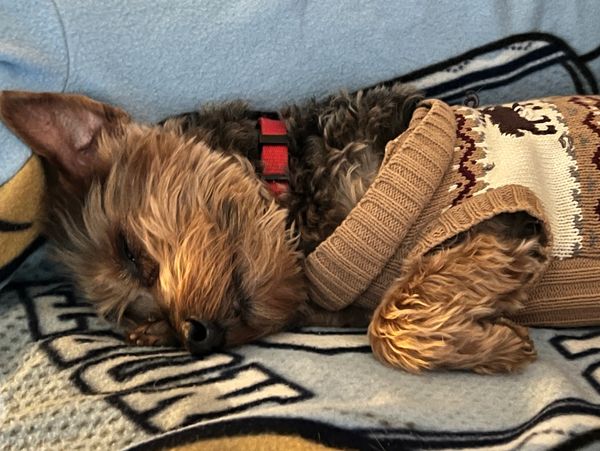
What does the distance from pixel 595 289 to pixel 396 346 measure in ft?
2.10

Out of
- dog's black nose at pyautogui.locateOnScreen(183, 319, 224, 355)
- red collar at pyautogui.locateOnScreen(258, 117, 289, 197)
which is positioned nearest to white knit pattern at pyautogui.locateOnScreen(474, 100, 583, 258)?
red collar at pyautogui.locateOnScreen(258, 117, 289, 197)

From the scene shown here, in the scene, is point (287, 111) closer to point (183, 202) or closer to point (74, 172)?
point (183, 202)

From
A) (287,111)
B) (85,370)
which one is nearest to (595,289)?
(287,111)

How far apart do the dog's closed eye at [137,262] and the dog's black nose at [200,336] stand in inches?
7.8

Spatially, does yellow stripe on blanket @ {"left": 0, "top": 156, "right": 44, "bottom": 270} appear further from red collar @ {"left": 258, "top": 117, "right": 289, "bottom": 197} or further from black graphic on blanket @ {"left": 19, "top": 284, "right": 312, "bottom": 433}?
red collar @ {"left": 258, "top": 117, "right": 289, "bottom": 197}

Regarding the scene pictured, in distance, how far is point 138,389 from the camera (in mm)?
1582

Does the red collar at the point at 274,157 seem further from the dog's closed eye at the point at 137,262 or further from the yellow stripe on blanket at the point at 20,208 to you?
the yellow stripe on blanket at the point at 20,208

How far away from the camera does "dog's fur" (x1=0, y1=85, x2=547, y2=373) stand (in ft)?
6.12

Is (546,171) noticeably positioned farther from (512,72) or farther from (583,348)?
(512,72)

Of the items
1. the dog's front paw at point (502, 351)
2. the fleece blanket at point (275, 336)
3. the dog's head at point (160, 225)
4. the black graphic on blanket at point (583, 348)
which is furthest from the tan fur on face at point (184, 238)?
the black graphic on blanket at point (583, 348)

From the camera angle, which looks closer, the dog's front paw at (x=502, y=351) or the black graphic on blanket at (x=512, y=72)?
the dog's front paw at (x=502, y=351)

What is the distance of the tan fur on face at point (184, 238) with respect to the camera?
1.87m

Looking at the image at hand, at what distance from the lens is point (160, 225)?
192 centimetres

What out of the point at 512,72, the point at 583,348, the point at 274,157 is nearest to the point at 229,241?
the point at 274,157
